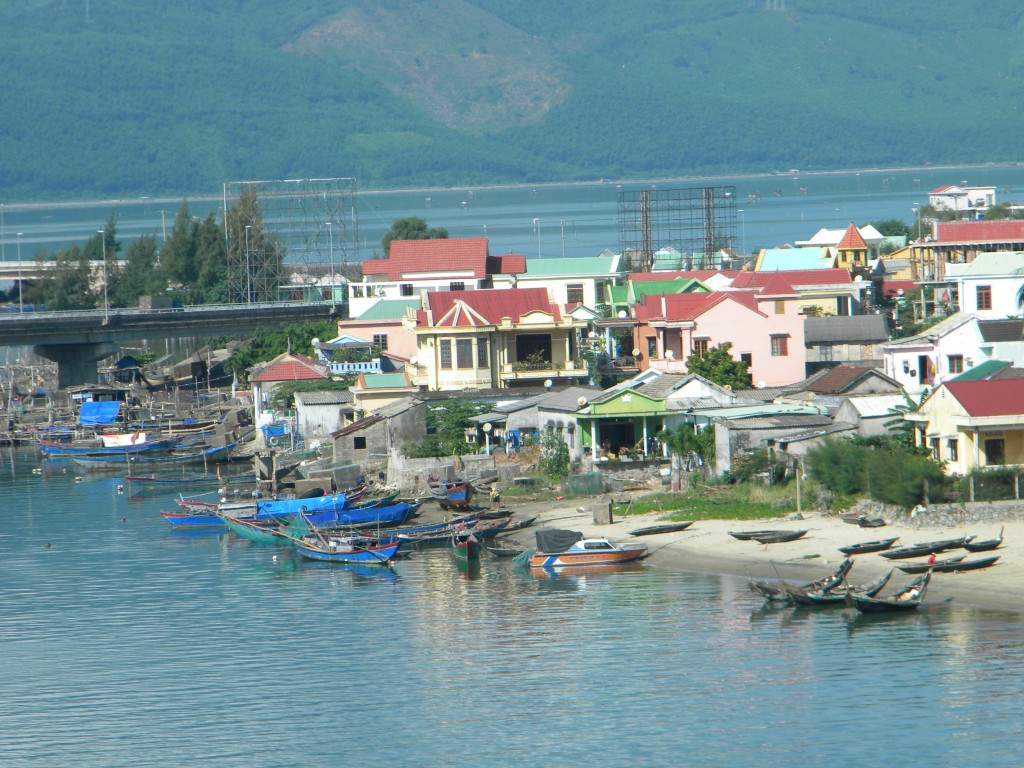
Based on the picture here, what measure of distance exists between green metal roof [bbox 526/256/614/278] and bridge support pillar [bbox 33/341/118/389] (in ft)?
75.4

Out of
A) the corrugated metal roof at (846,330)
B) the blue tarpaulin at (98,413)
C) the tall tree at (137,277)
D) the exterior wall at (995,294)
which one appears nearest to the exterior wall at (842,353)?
the corrugated metal roof at (846,330)

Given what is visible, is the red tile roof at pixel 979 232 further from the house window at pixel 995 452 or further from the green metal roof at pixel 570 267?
the house window at pixel 995 452

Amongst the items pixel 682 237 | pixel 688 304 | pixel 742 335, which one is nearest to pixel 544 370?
pixel 688 304

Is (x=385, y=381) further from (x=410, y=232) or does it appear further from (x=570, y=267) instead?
(x=410, y=232)

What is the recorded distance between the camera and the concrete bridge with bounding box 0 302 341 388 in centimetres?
8431

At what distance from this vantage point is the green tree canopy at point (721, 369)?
5956cm

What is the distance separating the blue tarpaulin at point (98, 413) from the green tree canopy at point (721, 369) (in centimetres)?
2943

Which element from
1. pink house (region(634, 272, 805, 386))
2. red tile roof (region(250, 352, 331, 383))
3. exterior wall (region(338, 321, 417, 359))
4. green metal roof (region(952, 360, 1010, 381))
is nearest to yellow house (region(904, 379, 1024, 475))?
green metal roof (region(952, 360, 1010, 381))

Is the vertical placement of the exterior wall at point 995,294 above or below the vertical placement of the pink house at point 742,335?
above

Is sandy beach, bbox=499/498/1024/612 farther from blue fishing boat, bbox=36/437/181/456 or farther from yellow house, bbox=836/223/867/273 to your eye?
yellow house, bbox=836/223/867/273

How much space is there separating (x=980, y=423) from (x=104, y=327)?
55832mm

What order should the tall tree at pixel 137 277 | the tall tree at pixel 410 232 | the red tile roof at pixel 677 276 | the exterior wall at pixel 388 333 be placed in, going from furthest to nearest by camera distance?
the tall tree at pixel 410 232 < the tall tree at pixel 137 277 < the red tile roof at pixel 677 276 < the exterior wall at pixel 388 333

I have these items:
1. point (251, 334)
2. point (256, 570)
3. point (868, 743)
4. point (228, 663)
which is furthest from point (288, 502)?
point (251, 334)

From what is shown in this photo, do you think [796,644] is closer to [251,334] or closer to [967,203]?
[251,334]
